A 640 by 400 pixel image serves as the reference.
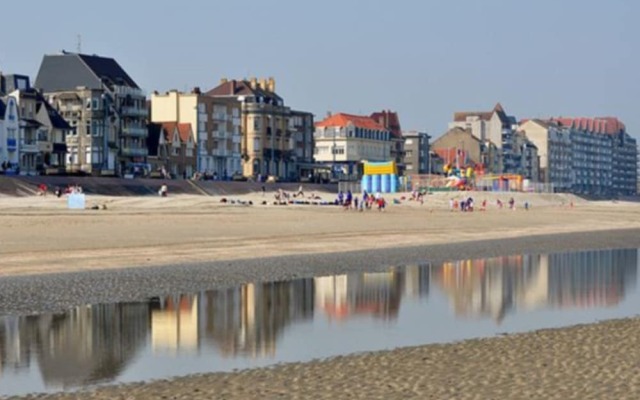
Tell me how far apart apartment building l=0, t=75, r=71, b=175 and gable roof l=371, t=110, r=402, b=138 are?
67.4 metres

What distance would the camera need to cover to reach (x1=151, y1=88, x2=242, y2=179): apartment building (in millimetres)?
116438

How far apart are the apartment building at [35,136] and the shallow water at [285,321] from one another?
219 feet

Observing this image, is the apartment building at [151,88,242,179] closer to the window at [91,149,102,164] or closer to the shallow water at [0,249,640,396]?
the window at [91,149,102,164]

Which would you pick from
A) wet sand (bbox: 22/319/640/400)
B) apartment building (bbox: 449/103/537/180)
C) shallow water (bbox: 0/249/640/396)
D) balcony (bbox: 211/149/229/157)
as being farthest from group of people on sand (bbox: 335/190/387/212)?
apartment building (bbox: 449/103/537/180)

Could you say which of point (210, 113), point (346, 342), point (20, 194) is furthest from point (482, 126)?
point (346, 342)

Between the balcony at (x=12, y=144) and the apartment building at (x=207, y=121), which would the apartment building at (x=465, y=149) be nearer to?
the apartment building at (x=207, y=121)

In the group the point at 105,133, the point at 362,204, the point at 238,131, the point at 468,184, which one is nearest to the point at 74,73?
the point at 105,133

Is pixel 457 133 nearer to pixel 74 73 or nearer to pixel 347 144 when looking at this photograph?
pixel 347 144

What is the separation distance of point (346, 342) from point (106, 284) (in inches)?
363

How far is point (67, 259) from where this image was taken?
1193 inches

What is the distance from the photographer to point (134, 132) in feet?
349

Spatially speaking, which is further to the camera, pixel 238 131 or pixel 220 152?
pixel 238 131

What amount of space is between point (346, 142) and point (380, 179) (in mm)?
39196

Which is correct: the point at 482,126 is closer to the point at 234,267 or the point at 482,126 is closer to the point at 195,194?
the point at 195,194
